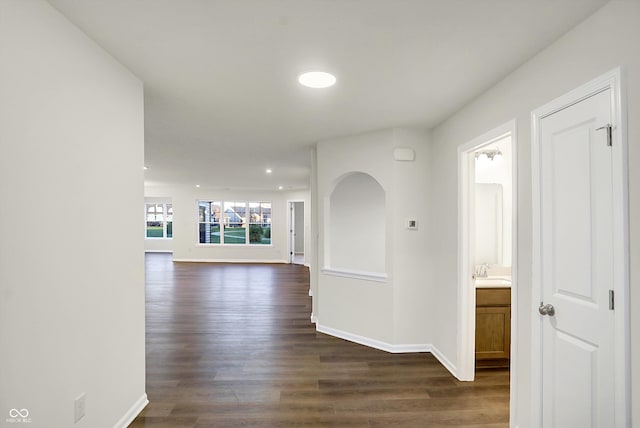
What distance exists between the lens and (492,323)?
3100mm

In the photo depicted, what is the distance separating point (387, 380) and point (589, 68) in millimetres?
2678

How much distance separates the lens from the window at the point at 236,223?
36.1ft

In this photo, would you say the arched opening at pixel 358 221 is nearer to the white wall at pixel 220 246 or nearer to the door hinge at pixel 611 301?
the door hinge at pixel 611 301

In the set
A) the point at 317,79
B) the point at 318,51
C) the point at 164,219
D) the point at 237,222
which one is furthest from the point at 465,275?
the point at 164,219

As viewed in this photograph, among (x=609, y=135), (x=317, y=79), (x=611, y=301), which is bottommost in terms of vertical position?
(x=611, y=301)

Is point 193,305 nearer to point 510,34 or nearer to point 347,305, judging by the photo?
point 347,305

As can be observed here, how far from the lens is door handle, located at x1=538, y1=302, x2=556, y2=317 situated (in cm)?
181

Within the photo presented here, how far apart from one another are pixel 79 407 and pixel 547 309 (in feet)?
8.65

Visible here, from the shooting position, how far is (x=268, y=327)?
4.36m

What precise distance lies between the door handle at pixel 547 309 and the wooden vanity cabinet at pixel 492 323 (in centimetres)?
117

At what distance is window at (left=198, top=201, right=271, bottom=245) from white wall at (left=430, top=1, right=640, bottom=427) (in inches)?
320

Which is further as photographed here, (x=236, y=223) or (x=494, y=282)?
(x=236, y=223)

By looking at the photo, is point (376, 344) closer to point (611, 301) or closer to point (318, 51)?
point (611, 301)

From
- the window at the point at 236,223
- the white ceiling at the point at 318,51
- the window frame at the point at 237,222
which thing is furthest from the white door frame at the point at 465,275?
the window at the point at 236,223
